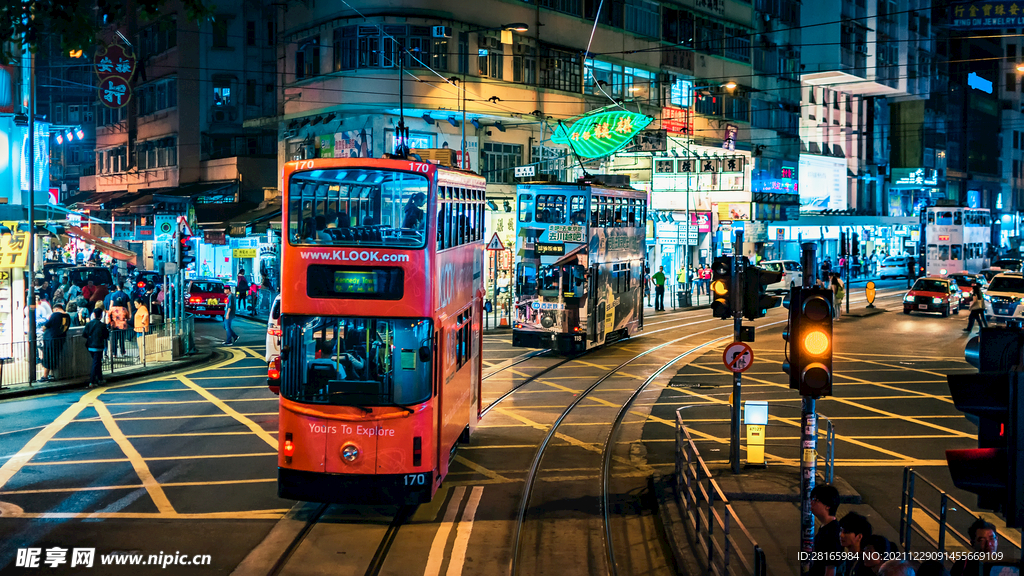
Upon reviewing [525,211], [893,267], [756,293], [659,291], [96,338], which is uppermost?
[525,211]

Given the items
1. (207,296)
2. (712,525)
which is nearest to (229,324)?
(207,296)

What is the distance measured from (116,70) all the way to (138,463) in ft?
63.0

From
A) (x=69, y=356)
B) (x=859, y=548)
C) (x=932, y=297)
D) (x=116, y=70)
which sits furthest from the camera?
(x=932, y=297)

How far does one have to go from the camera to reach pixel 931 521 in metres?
10.9

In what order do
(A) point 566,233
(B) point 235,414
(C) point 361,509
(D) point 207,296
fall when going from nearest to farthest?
1. (C) point 361,509
2. (B) point 235,414
3. (A) point 566,233
4. (D) point 207,296

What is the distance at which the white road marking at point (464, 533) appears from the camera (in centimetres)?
930

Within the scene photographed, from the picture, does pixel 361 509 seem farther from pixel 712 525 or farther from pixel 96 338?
pixel 96 338

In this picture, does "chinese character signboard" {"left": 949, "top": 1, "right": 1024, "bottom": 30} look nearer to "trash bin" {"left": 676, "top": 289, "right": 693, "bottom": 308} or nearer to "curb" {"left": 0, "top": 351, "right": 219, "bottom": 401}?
"trash bin" {"left": 676, "top": 289, "right": 693, "bottom": 308}

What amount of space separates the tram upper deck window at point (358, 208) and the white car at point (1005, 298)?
2655cm

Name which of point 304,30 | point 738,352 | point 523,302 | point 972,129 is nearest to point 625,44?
point 304,30

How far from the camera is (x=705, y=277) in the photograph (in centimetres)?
4681

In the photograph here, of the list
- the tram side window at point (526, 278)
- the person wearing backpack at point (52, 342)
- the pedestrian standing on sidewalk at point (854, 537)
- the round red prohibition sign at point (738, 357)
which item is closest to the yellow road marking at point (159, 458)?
the round red prohibition sign at point (738, 357)

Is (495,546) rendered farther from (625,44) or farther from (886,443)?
(625,44)

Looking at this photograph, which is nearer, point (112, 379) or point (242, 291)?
point (112, 379)
